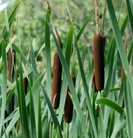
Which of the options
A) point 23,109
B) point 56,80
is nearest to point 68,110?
point 56,80

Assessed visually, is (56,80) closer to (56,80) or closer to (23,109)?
(56,80)

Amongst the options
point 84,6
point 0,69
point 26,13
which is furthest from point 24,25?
point 0,69

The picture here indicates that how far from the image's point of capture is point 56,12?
13438 millimetres

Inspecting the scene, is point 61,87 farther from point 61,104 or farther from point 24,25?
point 24,25

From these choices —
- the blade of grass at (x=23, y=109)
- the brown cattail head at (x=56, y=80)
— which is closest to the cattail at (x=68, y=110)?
the brown cattail head at (x=56, y=80)

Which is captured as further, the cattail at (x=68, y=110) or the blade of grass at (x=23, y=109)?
the cattail at (x=68, y=110)

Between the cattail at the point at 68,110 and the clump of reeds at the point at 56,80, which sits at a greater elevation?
the clump of reeds at the point at 56,80

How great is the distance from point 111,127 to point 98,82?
0.15 metres

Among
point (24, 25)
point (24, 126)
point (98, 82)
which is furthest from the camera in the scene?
point (24, 25)

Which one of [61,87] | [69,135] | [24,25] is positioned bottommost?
[69,135]

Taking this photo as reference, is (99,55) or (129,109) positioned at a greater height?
(99,55)

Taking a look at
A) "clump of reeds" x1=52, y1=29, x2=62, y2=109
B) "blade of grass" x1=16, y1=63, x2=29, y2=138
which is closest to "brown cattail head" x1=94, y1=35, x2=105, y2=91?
"clump of reeds" x1=52, y1=29, x2=62, y2=109

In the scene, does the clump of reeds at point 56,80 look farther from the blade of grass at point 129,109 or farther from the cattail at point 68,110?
the blade of grass at point 129,109

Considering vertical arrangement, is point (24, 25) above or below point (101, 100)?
above
